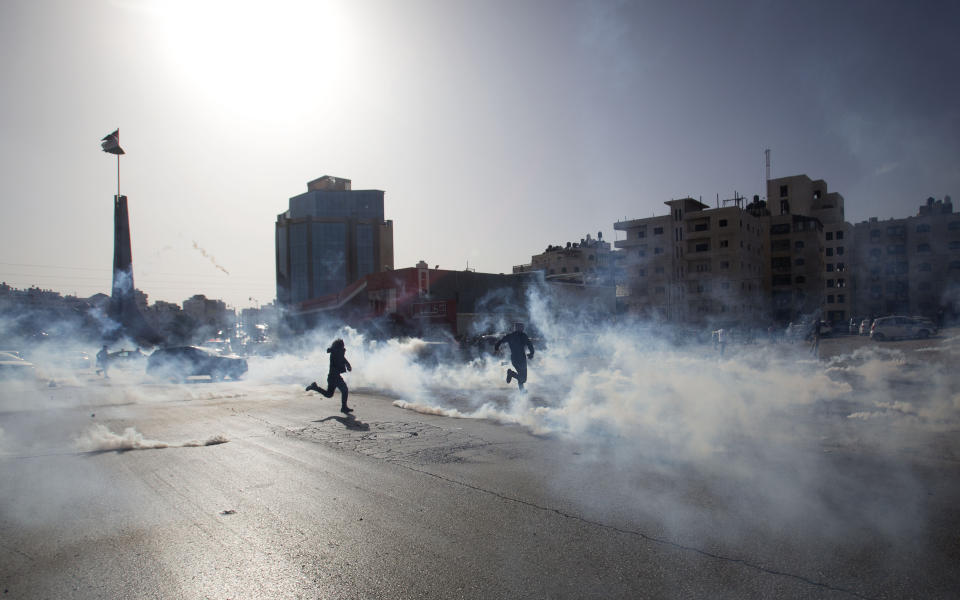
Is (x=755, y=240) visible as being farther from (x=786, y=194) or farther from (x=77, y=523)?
(x=77, y=523)

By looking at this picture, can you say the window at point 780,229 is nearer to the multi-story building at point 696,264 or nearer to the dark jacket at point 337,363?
the multi-story building at point 696,264

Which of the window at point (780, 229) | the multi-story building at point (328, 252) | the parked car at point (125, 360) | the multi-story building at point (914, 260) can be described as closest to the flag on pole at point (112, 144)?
the parked car at point (125, 360)

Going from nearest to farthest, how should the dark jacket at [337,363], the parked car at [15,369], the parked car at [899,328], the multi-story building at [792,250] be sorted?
the dark jacket at [337,363]
the parked car at [15,369]
the parked car at [899,328]
the multi-story building at [792,250]

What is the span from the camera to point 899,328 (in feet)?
84.7

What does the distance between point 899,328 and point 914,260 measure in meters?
14.7

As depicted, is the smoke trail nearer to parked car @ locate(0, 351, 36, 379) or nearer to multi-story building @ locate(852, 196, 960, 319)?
multi-story building @ locate(852, 196, 960, 319)

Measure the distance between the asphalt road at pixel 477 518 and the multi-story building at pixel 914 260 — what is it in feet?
17.9

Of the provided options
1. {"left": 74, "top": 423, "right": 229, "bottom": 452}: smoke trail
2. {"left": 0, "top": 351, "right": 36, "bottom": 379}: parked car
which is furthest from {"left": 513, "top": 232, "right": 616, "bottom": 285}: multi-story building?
{"left": 74, "top": 423, "right": 229, "bottom": 452}: smoke trail

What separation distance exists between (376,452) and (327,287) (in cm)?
9477

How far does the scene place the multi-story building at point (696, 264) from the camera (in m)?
53.2

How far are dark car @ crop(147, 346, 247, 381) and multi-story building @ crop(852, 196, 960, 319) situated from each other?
71.7 feet

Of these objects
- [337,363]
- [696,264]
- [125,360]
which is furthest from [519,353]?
[696,264]

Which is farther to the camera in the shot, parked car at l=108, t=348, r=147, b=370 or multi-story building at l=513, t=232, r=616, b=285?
multi-story building at l=513, t=232, r=616, b=285

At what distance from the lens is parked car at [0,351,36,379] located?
61.8 feet
